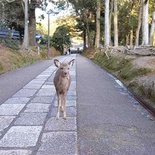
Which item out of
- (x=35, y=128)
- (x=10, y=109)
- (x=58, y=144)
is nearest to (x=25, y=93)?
(x=10, y=109)

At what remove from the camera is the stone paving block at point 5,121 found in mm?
5379

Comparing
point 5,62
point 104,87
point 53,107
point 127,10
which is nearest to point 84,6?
point 127,10

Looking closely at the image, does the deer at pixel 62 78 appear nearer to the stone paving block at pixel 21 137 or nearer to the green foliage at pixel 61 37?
the stone paving block at pixel 21 137

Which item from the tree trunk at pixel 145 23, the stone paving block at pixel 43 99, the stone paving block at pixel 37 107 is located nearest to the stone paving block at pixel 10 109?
the stone paving block at pixel 37 107

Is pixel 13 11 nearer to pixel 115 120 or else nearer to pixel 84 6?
pixel 84 6

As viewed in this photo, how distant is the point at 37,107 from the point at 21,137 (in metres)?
2.28

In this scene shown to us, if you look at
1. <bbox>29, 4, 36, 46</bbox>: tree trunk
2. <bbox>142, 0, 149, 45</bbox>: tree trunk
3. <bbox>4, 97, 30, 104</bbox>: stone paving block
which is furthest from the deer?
<bbox>29, 4, 36, 46</bbox>: tree trunk

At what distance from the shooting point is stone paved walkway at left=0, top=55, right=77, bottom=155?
4281 mm

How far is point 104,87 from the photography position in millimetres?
10891

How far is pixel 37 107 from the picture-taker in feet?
23.0

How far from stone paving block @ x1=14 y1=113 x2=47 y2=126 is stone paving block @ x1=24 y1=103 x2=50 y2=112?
38 cm

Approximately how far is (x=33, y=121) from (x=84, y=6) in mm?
38399

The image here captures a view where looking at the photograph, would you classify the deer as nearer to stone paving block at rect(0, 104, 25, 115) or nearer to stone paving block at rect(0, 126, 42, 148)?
stone paving block at rect(0, 126, 42, 148)

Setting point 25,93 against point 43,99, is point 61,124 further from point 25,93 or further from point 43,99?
point 25,93
